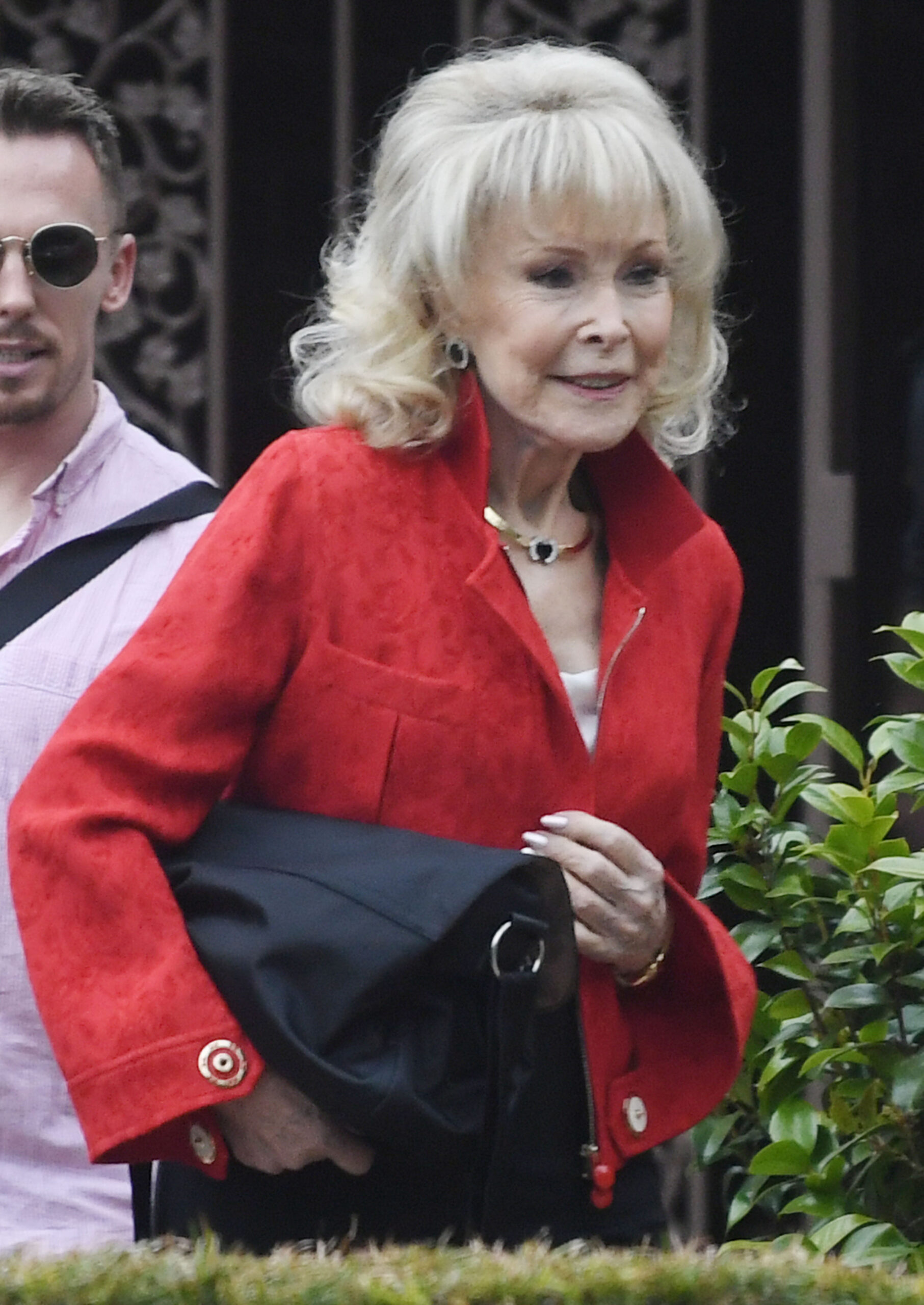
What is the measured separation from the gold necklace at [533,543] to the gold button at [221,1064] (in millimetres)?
647

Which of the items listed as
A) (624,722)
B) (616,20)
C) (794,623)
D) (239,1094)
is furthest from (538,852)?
(616,20)

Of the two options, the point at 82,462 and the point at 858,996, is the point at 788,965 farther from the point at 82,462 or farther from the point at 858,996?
the point at 82,462

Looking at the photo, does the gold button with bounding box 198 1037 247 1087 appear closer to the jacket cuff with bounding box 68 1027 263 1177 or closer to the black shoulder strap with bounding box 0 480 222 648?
the jacket cuff with bounding box 68 1027 263 1177

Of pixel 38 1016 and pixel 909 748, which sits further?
pixel 909 748

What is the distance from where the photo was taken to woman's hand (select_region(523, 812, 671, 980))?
98.0 inches

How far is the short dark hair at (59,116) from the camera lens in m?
3.14

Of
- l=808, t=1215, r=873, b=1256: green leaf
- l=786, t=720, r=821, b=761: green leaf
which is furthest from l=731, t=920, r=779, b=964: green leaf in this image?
l=808, t=1215, r=873, b=1256: green leaf

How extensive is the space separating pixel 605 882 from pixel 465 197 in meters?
0.71

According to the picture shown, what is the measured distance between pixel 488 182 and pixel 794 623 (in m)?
2.33

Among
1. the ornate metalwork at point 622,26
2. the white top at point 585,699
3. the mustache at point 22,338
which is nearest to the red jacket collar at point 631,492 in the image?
the white top at point 585,699

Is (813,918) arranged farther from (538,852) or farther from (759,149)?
(759,149)

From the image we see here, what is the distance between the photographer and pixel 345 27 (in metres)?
4.93

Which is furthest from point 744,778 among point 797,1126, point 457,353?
point 457,353

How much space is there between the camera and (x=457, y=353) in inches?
104
